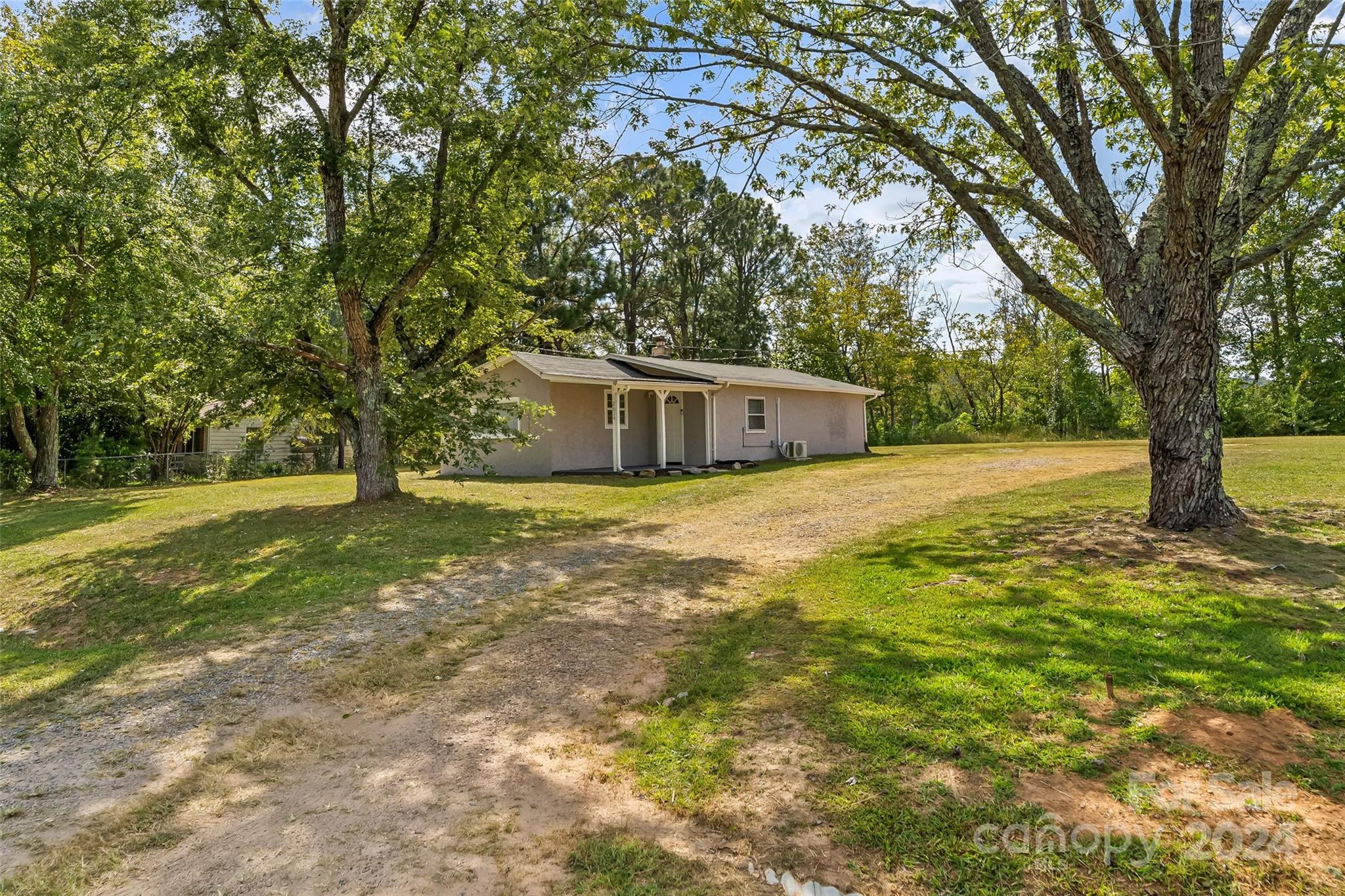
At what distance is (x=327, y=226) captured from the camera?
11391mm

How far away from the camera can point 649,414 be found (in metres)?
20.1

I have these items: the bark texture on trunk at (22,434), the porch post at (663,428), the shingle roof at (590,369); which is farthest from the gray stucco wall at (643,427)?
the bark texture on trunk at (22,434)

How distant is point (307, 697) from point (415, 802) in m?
1.66

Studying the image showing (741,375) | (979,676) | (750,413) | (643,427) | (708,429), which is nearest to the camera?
(979,676)

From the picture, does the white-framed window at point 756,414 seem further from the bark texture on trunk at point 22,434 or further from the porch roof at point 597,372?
the bark texture on trunk at point 22,434

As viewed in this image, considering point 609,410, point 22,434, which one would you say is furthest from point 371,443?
point 22,434

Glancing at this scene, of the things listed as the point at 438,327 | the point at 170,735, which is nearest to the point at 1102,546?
the point at 170,735

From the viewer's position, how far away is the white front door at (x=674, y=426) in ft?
66.3

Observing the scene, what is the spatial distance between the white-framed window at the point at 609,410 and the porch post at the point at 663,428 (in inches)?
39.9

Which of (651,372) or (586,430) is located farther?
(651,372)

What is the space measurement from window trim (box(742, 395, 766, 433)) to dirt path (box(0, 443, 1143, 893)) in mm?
14564

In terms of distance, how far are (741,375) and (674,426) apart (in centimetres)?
291

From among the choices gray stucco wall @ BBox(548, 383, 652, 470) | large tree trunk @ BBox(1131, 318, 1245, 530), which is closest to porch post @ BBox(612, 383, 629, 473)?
gray stucco wall @ BBox(548, 383, 652, 470)

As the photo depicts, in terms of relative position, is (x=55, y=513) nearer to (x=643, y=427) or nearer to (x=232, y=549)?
(x=232, y=549)
